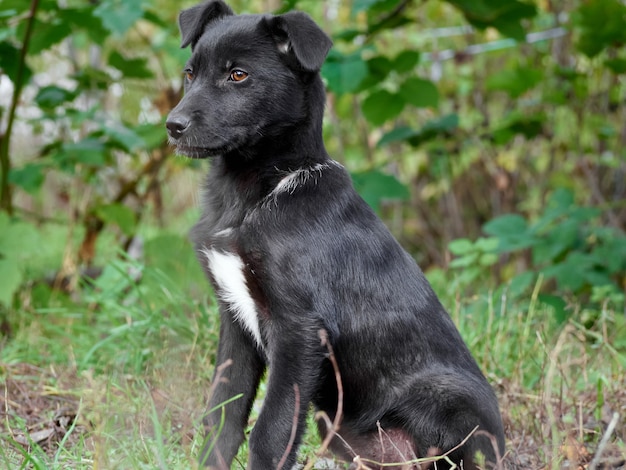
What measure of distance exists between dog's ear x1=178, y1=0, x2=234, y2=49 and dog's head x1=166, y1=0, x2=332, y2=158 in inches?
6.0

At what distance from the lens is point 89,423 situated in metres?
2.88

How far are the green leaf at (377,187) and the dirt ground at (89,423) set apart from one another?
1.59 metres

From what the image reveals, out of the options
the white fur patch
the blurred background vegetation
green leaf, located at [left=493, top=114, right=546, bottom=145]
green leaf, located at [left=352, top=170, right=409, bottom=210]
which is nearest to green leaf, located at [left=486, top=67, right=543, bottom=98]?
the blurred background vegetation

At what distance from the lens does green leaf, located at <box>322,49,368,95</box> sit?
4.20 meters

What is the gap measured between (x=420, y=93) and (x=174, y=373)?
2.42 metres

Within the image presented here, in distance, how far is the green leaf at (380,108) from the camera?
4.70 m

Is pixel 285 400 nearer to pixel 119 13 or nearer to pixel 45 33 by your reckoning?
pixel 119 13

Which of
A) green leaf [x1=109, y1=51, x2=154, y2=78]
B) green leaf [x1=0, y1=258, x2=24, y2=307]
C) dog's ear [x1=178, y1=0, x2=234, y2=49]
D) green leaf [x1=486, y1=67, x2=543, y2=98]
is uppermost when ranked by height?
dog's ear [x1=178, y1=0, x2=234, y2=49]

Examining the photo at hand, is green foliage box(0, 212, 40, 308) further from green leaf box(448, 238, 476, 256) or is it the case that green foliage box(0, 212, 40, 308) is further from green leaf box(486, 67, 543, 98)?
green leaf box(486, 67, 543, 98)

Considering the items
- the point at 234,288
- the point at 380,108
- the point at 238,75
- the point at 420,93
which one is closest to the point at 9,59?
the point at 380,108

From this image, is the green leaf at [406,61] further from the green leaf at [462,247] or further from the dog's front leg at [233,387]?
the dog's front leg at [233,387]

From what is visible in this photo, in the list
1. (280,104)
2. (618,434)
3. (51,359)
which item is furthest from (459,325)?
(51,359)

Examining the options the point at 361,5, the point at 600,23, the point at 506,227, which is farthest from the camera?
the point at 506,227

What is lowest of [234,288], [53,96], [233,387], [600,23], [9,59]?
[233,387]
